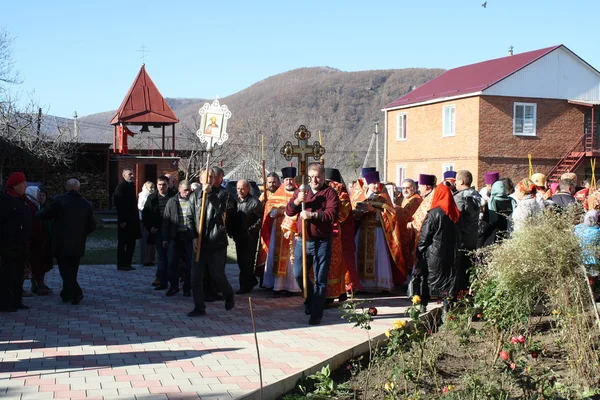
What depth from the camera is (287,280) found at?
10891 mm

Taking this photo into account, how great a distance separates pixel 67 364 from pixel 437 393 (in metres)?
3.38

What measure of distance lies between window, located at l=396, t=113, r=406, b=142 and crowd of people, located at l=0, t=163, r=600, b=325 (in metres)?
28.5

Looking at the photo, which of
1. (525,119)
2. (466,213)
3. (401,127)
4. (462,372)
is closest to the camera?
(462,372)

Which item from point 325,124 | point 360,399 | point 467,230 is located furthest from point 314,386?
point 325,124

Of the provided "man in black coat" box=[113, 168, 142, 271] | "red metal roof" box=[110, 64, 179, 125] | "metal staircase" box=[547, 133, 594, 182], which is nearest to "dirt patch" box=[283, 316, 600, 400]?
"man in black coat" box=[113, 168, 142, 271]

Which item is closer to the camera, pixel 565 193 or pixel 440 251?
pixel 440 251

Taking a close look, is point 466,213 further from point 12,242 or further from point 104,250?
point 104,250

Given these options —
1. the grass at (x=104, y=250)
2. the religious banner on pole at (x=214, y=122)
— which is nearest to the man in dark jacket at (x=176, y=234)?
the religious banner on pole at (x=214, y=122)

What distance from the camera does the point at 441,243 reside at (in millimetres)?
8539

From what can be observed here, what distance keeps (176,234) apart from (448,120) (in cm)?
2842

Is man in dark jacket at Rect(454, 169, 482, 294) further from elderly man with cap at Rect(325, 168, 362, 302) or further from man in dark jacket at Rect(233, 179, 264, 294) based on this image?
man in dark jacket at Rect(233, 179, 264, 294)

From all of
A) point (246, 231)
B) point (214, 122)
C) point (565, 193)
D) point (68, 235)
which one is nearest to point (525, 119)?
point (565, 193)

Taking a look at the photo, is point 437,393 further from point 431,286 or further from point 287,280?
point 287,280

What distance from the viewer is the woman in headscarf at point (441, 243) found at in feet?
28.0
